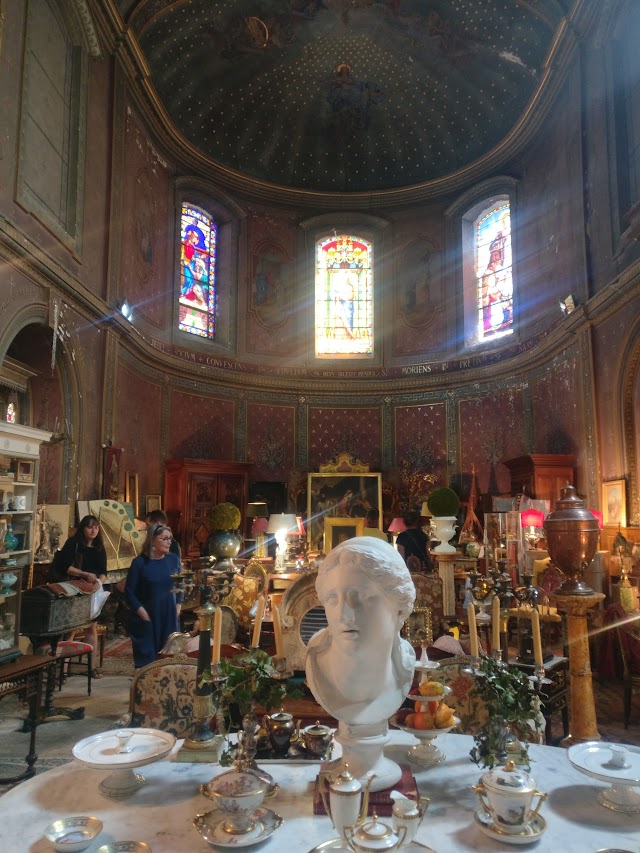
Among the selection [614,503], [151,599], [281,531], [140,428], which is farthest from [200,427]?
[151,599]

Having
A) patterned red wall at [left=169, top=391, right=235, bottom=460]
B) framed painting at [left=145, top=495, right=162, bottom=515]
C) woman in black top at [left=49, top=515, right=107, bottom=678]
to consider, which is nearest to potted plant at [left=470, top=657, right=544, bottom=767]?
woman in black top at [left=49, top=515, right=107, bottom=678]

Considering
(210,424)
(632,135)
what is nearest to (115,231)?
(210,424)

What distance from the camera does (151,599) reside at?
487 cm

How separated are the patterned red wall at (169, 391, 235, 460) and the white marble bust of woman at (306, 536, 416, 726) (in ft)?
35.5

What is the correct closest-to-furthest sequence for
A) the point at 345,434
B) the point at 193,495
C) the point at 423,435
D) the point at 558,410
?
the point at 558,410 → the point at 193,495 → the point at 423,435 → the point at 345,434

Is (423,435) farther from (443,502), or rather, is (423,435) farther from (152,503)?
(443,502)

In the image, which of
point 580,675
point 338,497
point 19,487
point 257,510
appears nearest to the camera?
point 580,675

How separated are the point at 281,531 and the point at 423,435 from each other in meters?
5.94

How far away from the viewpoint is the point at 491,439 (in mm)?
12695

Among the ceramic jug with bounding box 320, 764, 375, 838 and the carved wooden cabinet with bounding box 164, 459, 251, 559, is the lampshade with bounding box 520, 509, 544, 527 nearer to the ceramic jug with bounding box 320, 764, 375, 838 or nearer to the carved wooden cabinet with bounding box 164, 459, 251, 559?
the carved wooden cabinet with bounding box 164, 459, 251, 559

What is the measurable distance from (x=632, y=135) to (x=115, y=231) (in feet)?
24.9

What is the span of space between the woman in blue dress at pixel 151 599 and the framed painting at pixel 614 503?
5.55 meters

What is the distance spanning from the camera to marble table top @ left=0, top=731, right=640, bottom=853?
1.62 m

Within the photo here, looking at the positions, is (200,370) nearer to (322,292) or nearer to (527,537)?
(322,292)
